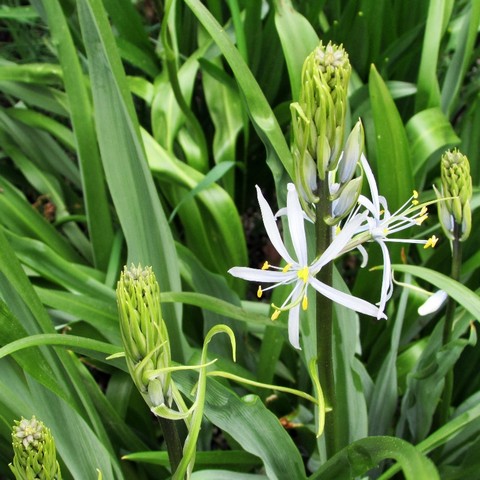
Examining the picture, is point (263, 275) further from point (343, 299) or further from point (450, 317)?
point (450, 317)

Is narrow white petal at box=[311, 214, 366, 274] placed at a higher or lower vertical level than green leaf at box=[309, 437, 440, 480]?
higher

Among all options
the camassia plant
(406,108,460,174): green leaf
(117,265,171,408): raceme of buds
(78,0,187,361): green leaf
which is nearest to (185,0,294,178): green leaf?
the camassia plant

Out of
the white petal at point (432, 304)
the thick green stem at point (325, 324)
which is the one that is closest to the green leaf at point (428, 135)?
the white petal at point (432, 304)

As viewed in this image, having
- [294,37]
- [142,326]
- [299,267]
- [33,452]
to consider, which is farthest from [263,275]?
[294,37]

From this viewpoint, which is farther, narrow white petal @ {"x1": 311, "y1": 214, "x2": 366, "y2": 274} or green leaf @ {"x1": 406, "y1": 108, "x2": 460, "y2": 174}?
green leaf @ {"x1": 406, "y1": 108, "x2": 460, "y2": 174}

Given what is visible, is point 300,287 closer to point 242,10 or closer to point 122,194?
point 122,194

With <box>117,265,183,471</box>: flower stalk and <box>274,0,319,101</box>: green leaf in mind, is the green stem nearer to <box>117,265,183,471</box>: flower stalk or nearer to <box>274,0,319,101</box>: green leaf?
<box>117,265,183,471</box>: flower stalk

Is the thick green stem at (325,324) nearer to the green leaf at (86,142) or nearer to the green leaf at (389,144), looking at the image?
the green leaf at (389,144)

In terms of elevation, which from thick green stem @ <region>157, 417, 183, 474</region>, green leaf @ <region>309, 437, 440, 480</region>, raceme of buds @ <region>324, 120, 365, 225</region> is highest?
raceme of buds @ <region>324, 120, 365, 225</region>

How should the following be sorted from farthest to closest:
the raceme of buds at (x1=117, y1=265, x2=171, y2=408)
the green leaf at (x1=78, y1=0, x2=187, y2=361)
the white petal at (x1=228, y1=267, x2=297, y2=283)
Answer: the green leaf at (x1=78, y1=0, x2=187, y2=361) → the white petal at (x1=228, y1=267, x2=297, y2=283) → the raceme of buds at (x1=117, y1=265, x2=171, y2=408)
